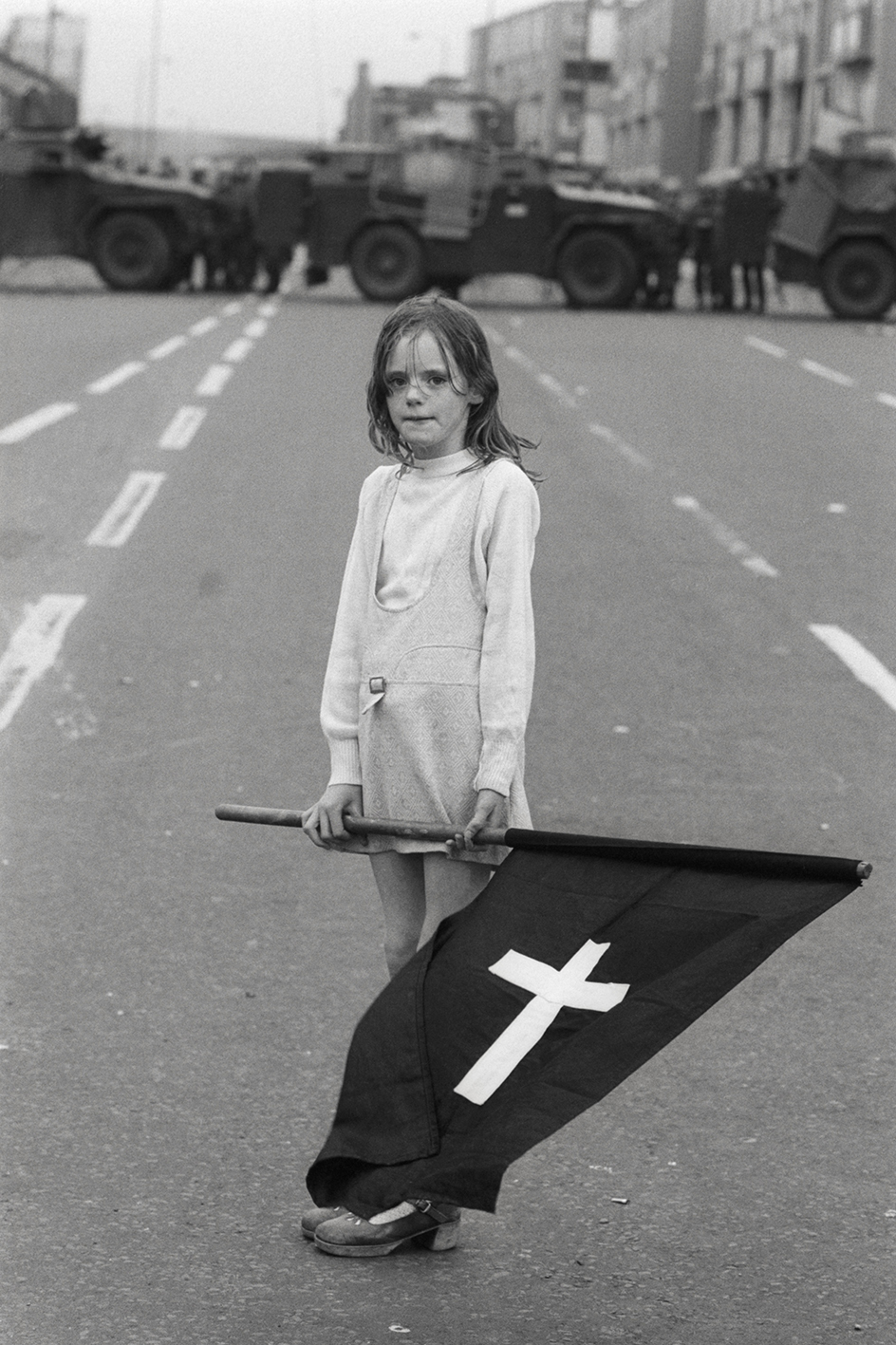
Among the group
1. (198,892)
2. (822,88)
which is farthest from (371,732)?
(822,88)

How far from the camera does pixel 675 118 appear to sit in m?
85.8

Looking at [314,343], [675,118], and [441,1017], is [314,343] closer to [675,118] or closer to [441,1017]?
[441,1017]

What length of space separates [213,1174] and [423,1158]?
1.90ft

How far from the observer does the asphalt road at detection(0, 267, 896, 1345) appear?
10.6 feet

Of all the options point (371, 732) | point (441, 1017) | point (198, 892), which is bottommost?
point (198, 892)

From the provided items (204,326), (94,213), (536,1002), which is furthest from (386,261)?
(536,1002)

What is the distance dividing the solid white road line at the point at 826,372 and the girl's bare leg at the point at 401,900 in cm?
1732

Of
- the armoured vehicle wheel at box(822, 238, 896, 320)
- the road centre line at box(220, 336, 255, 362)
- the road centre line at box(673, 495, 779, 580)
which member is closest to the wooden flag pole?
the road centre line at box(673, 495, 779, 580)

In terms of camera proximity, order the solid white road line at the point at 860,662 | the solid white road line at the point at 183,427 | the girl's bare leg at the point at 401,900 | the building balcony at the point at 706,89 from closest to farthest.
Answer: the girl's bare leg at the point at 401,900, the solid white road line at the point at 860,662, the solid white road line at the point at 183,427, the building balcony at the point at 706,89

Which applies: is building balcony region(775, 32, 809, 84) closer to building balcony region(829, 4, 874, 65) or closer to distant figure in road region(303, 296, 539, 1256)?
building balcony region(829, 4, 874, 65)

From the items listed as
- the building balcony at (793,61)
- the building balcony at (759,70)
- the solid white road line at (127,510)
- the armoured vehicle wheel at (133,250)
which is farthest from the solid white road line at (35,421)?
the building balcony at (759,70)

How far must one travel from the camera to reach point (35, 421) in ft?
50.2

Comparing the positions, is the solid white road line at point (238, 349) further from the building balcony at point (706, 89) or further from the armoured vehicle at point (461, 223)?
the building balcony at point (706, 89)

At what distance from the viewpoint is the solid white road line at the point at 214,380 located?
58.0 feet
